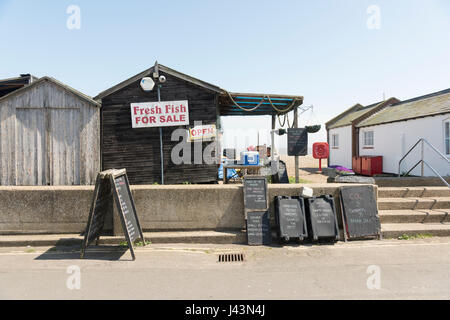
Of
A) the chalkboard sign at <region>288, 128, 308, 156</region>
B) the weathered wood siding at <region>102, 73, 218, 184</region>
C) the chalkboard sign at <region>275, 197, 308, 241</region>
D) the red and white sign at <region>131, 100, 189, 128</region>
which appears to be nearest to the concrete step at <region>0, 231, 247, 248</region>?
the chalkboard sign at <region>275, 197, 308, 241</region>

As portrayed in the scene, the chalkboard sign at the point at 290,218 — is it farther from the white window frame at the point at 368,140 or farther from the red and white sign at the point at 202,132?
the white window frame at the point at 368,140

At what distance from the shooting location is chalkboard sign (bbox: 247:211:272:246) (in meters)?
5.93

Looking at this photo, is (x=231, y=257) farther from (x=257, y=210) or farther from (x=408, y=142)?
(x=408, y=142)

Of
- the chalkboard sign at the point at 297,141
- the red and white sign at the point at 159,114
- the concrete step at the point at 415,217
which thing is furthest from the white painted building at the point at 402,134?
the red and white sign at the point at 159,114

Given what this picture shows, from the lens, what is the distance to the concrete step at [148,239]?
5.98 m

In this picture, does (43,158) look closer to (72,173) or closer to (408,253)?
(72,173)

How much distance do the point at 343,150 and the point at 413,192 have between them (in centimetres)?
1339

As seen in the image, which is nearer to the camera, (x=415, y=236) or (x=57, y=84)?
(x=415, y=236)

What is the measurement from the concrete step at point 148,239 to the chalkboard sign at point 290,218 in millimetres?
853

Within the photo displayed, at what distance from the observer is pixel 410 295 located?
12.3 feet

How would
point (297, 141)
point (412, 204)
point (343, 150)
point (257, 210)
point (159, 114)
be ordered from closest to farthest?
1. point (257, 210)
2. point (412, 204)
3. point (159, 114)
4. point (297, 141)
5. point (343, 150)

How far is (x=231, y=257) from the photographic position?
5.27m

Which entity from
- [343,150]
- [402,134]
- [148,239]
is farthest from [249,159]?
[343,150]
